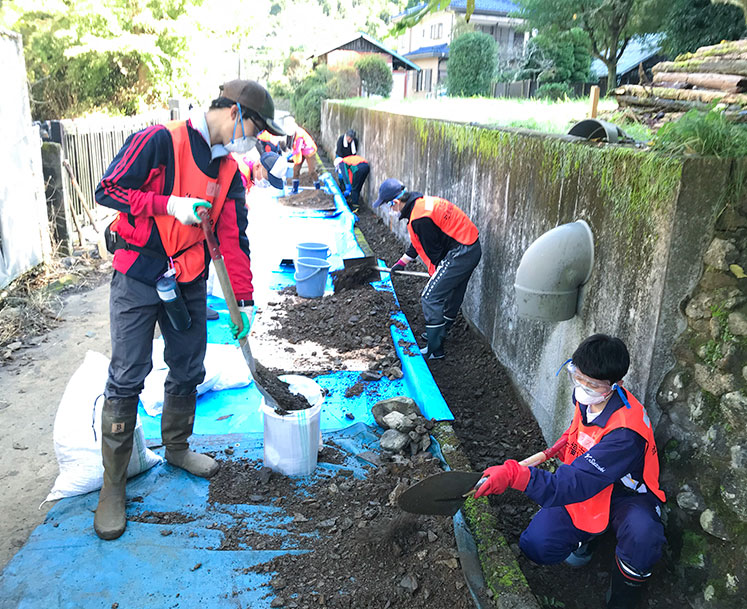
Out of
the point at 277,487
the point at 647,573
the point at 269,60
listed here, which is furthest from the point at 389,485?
the point at 269,60

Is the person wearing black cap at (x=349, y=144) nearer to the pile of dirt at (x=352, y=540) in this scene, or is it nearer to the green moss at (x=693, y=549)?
the pile of dirt at (x=352, y=540)

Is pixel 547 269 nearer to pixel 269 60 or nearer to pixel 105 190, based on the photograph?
pixel 105 190

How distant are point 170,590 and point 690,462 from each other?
7.24ft

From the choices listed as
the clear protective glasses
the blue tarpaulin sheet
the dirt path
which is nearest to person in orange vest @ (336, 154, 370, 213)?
the dirt path

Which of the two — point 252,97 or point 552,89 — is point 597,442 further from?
point 552,89

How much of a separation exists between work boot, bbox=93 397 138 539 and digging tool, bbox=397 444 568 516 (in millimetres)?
1363

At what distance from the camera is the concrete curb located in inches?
96.4

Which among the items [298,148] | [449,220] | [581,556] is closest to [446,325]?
[449,220]

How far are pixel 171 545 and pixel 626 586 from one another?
6.45 ft

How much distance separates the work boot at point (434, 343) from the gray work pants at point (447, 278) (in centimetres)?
4

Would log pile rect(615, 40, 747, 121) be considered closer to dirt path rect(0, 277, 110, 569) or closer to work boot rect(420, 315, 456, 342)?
work boot rect(420, 315, 456, 342)

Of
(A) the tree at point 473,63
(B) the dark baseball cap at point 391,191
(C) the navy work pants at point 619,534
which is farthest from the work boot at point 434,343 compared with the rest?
(A) the tree at point 473,63

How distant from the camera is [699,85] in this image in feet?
19.7

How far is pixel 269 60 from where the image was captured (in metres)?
55.8
